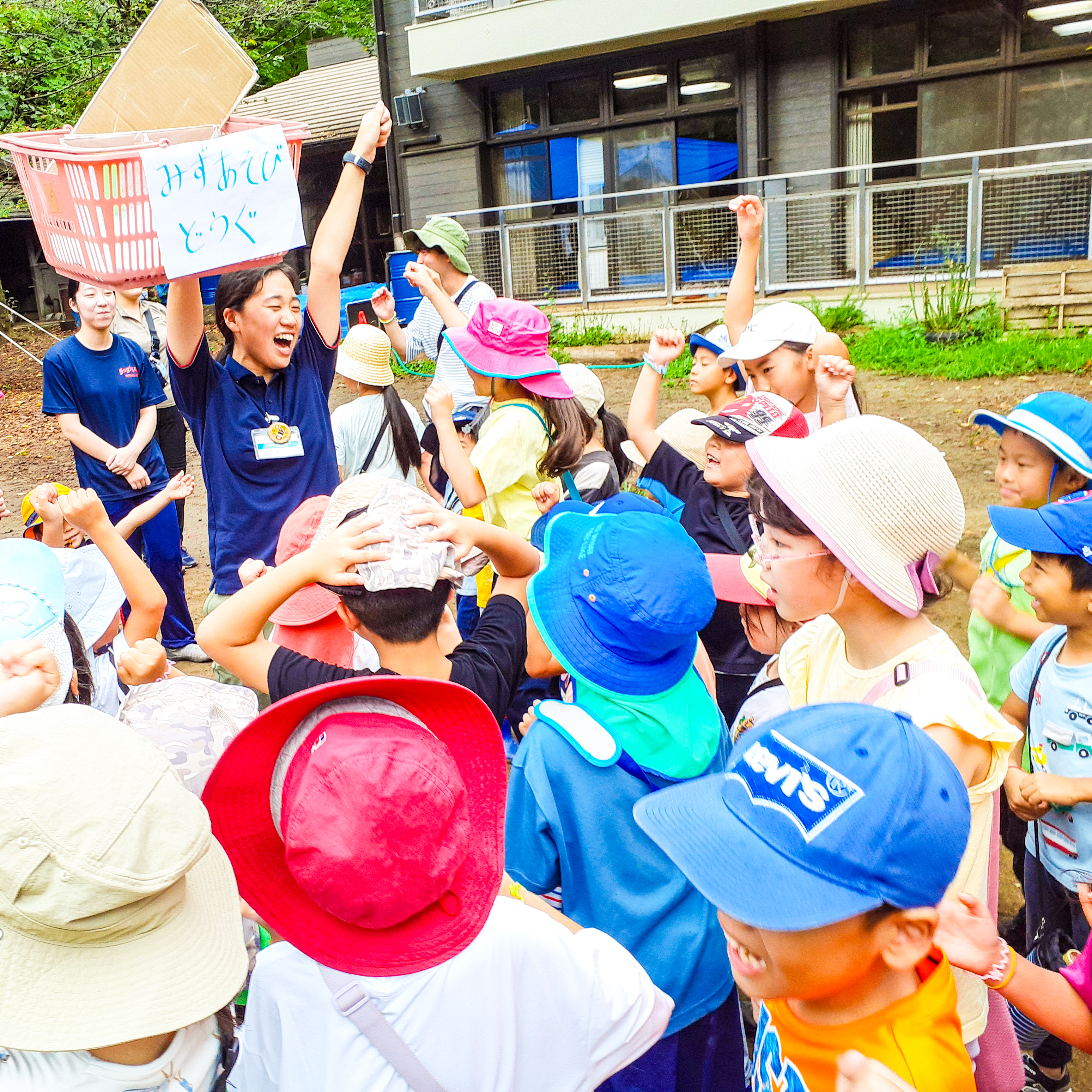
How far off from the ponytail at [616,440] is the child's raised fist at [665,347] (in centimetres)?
65

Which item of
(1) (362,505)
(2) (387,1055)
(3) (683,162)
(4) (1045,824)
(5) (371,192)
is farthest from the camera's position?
(5) (371,192)

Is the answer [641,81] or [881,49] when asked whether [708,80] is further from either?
[881,49]

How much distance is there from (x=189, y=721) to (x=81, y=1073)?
0.82 meters

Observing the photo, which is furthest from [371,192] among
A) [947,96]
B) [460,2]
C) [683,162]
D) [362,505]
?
[362,505]

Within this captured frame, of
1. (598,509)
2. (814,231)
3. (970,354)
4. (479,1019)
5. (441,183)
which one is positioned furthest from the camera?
(441,183)

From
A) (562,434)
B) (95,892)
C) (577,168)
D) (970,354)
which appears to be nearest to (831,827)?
(95,892)

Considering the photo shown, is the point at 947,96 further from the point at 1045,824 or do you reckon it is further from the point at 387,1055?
the point at 387,1055

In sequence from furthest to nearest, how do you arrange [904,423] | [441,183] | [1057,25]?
[441,183] → [1057,25] → [904,423]

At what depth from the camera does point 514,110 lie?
53.1ft

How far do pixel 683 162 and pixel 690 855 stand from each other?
15.3 meters

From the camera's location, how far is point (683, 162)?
49.9 ft

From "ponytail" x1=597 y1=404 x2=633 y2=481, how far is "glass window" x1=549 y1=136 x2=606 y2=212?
12.3 m

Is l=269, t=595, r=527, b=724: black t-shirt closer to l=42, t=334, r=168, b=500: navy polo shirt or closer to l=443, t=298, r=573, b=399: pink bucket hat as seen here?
l=443, t=298, r=573, b=399: pink bucket hat

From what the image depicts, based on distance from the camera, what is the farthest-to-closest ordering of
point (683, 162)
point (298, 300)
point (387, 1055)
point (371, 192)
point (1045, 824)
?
point (371, 192) < point (683, 162) < point (298, 300) < point (1045, 824) < point (387, 1055)
